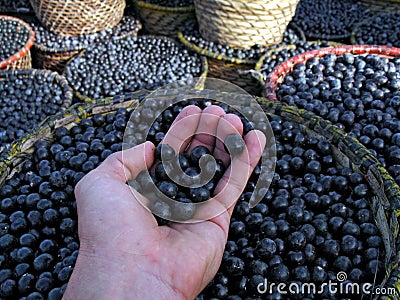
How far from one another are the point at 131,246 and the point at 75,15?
2.93m

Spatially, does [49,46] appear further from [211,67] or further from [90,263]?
[90,263]

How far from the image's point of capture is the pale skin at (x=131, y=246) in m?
1.21

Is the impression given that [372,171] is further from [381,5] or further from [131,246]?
[381,5]

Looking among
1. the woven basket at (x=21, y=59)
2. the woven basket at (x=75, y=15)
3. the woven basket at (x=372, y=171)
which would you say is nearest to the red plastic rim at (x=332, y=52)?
the woven basket at (x=372, y=171)

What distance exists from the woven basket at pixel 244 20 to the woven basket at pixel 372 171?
136 centimetres

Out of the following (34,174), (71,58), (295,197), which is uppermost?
(295,197)

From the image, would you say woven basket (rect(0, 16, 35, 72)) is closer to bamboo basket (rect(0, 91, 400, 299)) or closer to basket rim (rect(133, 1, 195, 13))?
basket rim (rect(133, 1, 195, 13))

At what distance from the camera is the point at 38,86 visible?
10.3 ft

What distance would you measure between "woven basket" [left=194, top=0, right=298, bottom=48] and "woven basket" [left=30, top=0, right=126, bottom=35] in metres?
0.89

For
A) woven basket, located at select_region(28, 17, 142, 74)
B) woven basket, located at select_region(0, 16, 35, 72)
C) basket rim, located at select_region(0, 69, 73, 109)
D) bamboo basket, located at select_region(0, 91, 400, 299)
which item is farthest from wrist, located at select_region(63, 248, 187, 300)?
woven basket, located at select_region(28, 17, 142, 74)

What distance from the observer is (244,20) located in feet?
10.7

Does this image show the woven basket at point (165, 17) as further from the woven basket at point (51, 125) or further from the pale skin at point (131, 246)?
the pale skin at point (131, 246)

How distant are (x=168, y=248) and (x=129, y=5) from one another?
3.66 metres

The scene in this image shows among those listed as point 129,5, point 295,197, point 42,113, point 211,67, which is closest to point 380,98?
point 295,197
